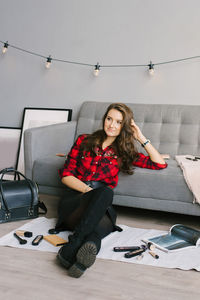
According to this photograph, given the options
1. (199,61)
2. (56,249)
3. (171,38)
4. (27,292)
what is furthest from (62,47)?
(27,292)

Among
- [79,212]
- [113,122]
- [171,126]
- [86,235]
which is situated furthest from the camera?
[171,126]

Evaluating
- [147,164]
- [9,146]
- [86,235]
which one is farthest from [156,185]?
[9,146]

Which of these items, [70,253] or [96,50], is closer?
[70,253]

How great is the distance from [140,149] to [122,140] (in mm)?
892

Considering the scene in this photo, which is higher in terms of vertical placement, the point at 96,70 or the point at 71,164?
the point at 96,70

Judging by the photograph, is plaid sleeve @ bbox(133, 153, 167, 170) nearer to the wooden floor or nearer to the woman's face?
the woman's face

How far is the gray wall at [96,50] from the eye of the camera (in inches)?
120

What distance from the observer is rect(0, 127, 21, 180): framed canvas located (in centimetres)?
352

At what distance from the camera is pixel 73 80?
3.46m

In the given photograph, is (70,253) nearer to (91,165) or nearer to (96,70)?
(91,165)

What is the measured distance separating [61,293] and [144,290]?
334 mm

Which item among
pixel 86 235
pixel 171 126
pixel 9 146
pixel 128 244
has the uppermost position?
pixel 171 126

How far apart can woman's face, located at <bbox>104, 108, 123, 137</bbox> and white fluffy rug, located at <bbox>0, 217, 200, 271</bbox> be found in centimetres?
62

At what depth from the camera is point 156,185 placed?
2.12m
